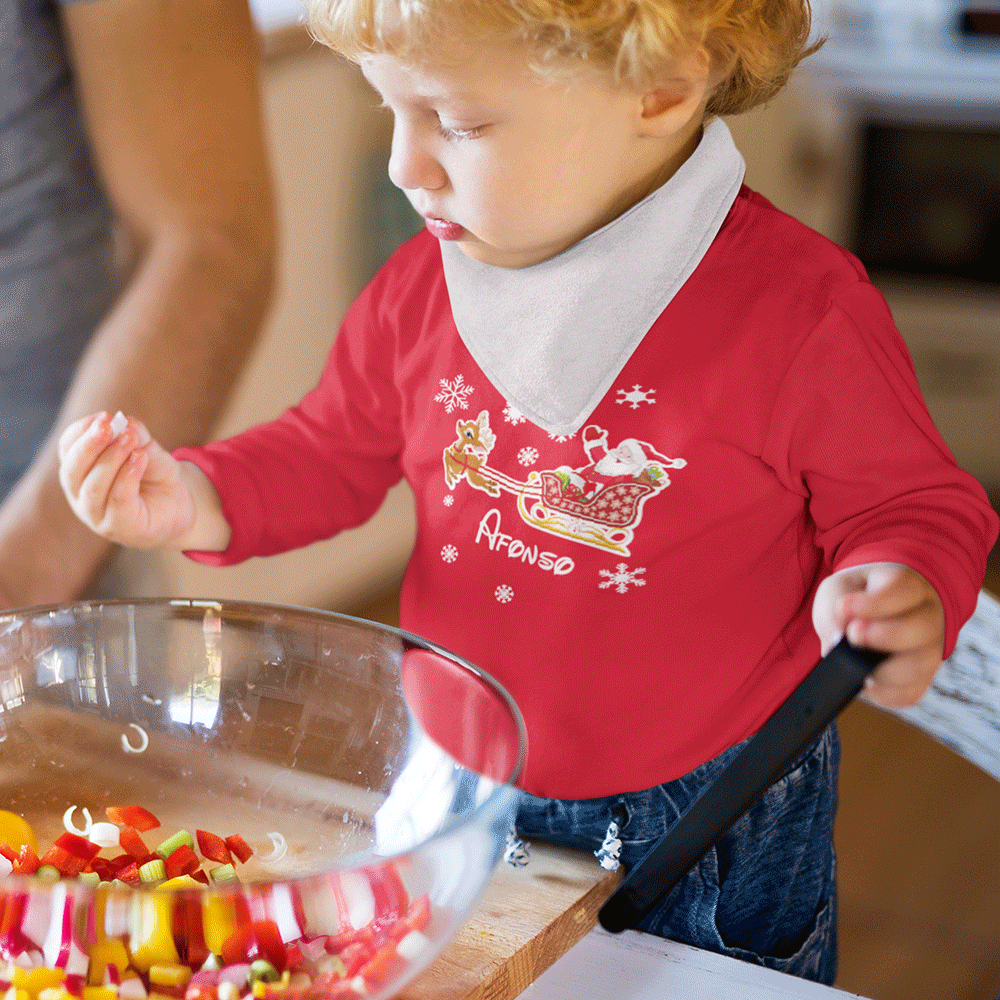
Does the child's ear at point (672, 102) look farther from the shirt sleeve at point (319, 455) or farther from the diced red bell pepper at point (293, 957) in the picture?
the diced red bell pepper at point (293, 957)

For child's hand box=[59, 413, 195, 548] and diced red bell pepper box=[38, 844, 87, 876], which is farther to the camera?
child's hand box=[59, 413, 195, 548]

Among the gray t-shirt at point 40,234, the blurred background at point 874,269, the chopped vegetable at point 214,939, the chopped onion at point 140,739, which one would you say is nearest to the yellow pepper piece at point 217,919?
the chopped vegetable at point 214,939

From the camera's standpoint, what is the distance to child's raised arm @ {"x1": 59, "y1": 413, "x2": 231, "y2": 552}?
667 millimetres

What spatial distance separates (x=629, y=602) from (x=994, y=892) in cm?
129

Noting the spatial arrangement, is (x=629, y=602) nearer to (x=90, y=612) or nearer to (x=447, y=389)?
(x=447, y=389)

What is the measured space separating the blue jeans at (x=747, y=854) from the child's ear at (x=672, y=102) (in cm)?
35

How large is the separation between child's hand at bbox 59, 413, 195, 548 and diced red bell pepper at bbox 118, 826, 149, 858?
18cm

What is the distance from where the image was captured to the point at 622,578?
2.13 ft

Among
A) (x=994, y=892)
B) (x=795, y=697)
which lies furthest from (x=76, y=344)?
(x=994, y=892)

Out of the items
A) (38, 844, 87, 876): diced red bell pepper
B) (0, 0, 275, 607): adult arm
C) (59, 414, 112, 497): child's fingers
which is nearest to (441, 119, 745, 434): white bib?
(59, 414, 112, 497): child's fingers

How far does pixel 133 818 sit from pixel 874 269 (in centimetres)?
248

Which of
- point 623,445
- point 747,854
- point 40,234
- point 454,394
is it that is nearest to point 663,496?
point 623,445

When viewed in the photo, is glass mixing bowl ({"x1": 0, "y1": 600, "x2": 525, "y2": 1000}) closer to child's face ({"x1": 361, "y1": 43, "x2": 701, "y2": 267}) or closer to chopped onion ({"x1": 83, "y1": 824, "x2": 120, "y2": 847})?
chopped onion ({"x1": 83, "y1": 824, "x2": 120, "y2": 847})

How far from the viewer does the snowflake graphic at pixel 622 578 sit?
2.12 feet
